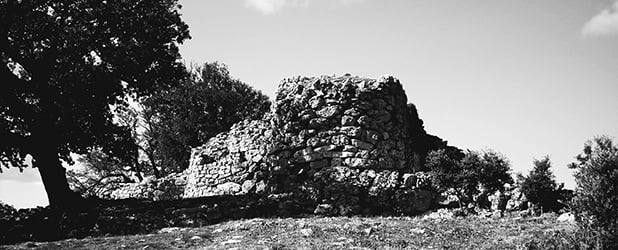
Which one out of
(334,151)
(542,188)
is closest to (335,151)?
(334,151)

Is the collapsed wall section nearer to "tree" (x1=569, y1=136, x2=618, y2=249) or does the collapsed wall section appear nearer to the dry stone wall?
the dry stone wall

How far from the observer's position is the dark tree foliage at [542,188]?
877 inches

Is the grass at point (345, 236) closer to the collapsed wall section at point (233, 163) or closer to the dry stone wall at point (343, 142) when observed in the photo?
the dry stone wall at point (343, 142)

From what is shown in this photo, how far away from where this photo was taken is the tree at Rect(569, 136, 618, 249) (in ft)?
44.0

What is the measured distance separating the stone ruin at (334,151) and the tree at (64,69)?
6.66 meters

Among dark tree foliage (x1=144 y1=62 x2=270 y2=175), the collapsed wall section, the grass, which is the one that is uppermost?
dark tree foliage (x1=144 y1=62 x2=270 y2=175)

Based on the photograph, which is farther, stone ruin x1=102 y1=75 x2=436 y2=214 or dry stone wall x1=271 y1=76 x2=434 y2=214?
dry stone wall x1=271 y1=76 x2=434 y2=214

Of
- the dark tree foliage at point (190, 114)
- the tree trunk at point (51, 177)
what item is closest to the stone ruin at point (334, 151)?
the tree trunk at point (51, 177)

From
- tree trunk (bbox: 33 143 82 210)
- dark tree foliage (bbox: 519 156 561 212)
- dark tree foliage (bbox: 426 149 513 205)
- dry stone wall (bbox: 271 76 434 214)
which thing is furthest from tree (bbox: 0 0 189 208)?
dark tree foliage (bbox: 519 156 561 212)

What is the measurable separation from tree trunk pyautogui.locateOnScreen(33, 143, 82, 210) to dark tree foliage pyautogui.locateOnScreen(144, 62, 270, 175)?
24.9 m

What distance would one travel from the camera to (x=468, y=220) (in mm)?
19469

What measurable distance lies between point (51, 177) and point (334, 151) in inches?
493

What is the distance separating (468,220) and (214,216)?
9.46 meters

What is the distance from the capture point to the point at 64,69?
25.0 metres
